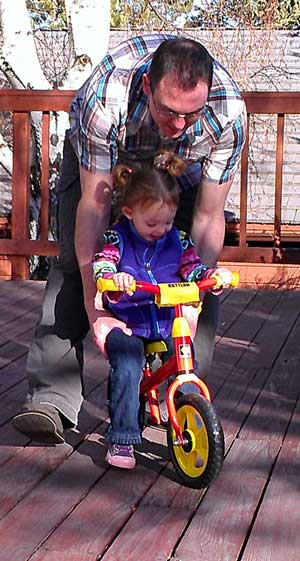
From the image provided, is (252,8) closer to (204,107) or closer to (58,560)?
(204,107)

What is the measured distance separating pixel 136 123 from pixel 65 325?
0.76 m

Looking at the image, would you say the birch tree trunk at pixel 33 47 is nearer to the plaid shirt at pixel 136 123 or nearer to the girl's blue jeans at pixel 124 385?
the plaid shirt at pixel 136 123

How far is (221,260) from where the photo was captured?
6.58m

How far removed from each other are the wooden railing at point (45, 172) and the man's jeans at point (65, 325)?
286cm

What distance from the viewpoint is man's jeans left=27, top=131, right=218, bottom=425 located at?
3541 millimetres

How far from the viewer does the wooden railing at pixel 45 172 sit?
6.33 m

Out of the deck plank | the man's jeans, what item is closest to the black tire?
the deck plank

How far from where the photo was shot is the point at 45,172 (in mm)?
6648

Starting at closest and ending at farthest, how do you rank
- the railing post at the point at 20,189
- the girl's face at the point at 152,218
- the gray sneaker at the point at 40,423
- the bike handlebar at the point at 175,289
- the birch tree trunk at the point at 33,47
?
the bike handlebar at the point at 175,289, the girl's face at the point at 152,218, the gray sneaker at the point at 40,423, the railing post at the point at 20,189, the birch tree trunk at the point at 33,47

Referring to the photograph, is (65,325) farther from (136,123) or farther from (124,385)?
(136,123)

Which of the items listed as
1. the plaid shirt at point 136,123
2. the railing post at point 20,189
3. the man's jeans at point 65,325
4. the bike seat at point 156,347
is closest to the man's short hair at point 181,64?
the plaid shirt at point 136,123

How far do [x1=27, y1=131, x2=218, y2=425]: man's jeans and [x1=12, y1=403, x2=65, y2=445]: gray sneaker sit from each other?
2.4 inches

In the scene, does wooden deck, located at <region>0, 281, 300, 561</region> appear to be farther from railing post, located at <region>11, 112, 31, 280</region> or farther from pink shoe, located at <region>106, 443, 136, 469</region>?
railing post, located at <region>11, 112, 31, 280</region>

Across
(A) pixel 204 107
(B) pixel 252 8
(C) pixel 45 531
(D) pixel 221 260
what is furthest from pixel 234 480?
(B) pixel 252 8
